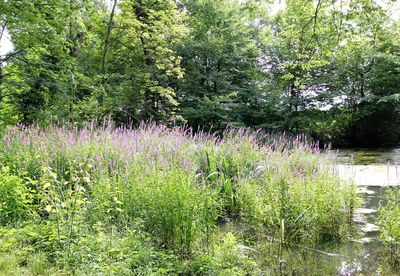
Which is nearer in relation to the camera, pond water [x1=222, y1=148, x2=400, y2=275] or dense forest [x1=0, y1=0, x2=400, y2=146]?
pond water [x1=222, y1=148, x2=400, y2=275]

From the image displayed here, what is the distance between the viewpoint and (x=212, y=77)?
1504 cm

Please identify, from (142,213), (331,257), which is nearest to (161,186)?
(142,213)

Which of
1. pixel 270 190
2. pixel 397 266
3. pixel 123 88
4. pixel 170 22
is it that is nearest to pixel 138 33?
pixel 170 22

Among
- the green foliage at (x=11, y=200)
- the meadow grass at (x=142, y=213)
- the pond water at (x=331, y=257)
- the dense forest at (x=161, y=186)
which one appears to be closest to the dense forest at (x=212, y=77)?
the dense forest at (x=161, y=186)

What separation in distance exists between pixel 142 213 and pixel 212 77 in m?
12.3

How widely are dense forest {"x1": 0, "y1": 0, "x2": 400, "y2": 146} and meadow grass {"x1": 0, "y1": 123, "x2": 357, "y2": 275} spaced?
121 inches

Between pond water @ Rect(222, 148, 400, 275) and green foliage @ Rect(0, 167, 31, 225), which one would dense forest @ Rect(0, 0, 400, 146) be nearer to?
green foliage @ Rect(0, 167, 31, 225)

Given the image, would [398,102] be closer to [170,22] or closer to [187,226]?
[170,22]

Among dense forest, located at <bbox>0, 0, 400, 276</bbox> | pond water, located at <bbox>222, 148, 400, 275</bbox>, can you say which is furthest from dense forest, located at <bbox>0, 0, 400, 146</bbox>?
pond water, located at <bbox>222, 148, 400, 275</bbox>

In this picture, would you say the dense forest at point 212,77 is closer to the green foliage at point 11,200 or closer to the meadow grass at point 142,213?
the meadow grass at point 142,213

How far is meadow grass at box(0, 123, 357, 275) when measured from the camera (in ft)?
8.75

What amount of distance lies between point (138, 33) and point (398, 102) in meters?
12.7

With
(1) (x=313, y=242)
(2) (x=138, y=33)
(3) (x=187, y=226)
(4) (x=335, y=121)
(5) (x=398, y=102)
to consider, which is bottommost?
(1) (x=313, y=242)

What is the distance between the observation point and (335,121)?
17.8 meters
